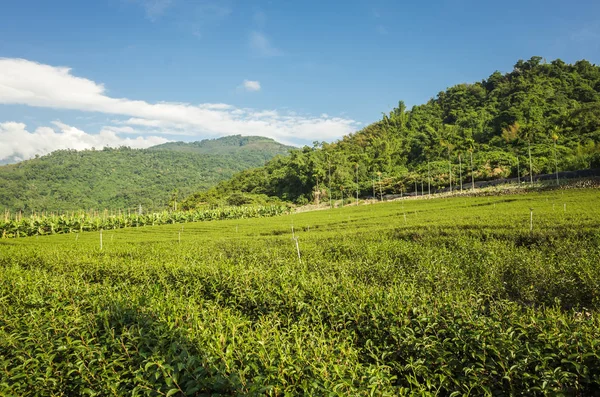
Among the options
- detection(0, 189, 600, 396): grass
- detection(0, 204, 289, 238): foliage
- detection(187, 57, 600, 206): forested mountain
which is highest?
detection(187, 57, 600, 206): forested mountain

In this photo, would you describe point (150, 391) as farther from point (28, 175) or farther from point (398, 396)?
point (28, 175)

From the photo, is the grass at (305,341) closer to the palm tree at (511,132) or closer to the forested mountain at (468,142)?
the forested mountain at (468,142)

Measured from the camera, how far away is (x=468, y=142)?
3019 inches

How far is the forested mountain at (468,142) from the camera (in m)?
74.7

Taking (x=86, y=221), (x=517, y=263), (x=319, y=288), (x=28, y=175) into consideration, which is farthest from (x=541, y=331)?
(x=28, y=175)

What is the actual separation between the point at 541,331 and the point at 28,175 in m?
241

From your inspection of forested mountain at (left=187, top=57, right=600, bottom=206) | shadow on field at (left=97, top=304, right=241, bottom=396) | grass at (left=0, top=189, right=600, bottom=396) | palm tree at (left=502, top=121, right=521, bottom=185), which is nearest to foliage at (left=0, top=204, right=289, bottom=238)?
forested mountain at (left=187, top=57, right=600, bottom=206)

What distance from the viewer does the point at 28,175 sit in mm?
189250

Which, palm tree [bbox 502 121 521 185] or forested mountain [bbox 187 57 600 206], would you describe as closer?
forested mountain [bbox 187 57 600 206]

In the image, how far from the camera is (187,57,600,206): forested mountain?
245 ft

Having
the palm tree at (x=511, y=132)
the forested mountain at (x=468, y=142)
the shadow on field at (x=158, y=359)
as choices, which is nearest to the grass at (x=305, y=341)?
the shadow on field at (x=158, y=359)

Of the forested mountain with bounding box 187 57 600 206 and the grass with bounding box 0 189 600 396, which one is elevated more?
the forested mountain with bounding box 187 57 600 206

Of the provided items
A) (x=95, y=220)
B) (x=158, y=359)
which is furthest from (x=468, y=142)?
(x=158, y=359)

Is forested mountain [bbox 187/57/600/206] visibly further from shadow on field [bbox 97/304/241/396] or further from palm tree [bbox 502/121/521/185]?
shadow on field [bbox 97/304/241/396]
